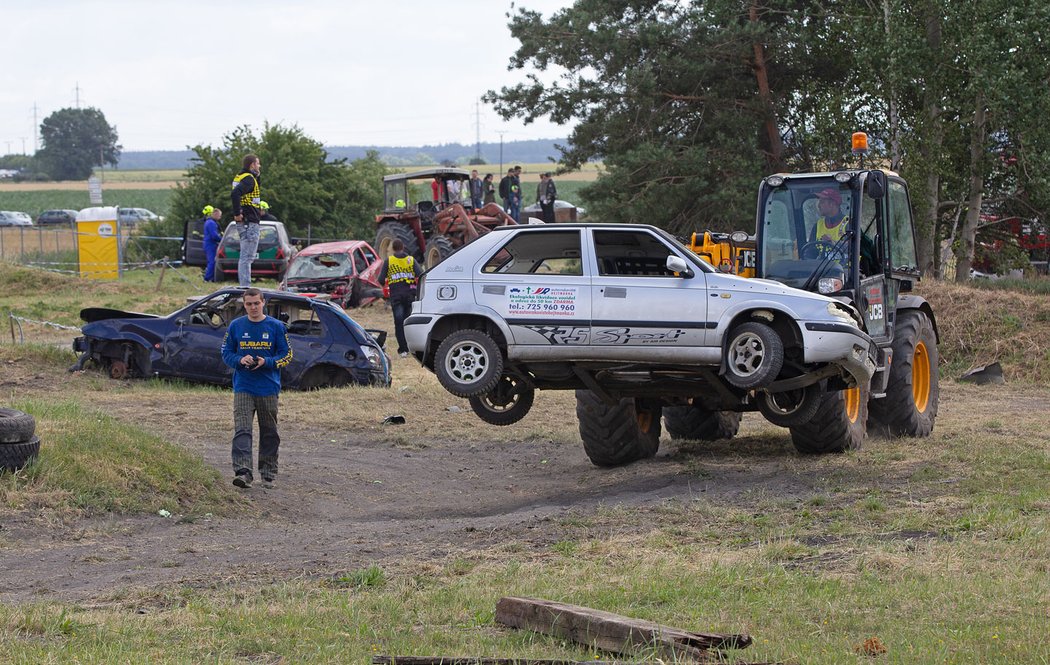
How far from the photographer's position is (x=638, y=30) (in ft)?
107

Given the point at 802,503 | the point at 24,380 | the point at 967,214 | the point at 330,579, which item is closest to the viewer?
the point at 330,579

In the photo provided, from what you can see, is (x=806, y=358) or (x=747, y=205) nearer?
(x=806, y=358)

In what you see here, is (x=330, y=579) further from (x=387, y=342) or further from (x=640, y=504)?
(x=387, y=342)

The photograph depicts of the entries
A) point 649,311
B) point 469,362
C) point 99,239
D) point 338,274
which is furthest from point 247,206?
point 99,239

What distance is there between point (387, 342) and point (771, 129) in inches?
497

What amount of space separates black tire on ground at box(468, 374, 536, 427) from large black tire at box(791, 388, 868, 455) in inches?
99.7

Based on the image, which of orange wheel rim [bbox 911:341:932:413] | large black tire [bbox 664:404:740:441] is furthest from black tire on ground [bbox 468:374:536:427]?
orange wheel rim [bbox 911:341:932:413]

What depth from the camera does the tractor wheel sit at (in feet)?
101

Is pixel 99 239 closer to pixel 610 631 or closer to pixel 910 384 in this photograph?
pixel 910 384

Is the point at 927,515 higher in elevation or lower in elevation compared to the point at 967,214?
lower

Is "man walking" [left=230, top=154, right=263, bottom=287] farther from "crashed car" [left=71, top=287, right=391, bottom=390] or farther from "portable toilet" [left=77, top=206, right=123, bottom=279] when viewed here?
"portable toilet" [left=77, top=206, right=123, bottom=279]

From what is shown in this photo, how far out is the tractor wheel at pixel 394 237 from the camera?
30.7m

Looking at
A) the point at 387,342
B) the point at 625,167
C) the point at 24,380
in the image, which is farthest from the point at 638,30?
the point at 24,380

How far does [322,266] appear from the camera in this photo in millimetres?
28891
